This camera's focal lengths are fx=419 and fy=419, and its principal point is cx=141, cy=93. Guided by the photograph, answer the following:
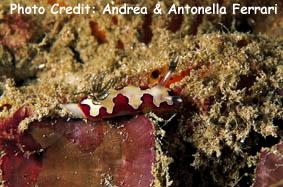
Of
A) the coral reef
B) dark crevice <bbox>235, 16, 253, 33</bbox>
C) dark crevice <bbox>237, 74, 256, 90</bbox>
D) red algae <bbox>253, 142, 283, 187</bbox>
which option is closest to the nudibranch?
the coral reef

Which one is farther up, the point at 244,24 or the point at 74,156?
the point at 244,24

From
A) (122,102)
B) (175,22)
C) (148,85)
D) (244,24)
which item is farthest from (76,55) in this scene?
(244,24)

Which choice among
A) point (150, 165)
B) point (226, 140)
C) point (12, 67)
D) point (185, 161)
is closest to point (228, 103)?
point (226, 140)

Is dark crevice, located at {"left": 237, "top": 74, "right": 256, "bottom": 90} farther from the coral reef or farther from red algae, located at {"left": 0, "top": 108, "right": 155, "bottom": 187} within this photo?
red algae, located at {"left": 0, "top": 108, "right": 155, "bottom": 187}

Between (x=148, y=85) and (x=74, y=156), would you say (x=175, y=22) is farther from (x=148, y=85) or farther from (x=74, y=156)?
(x=74, y=156)

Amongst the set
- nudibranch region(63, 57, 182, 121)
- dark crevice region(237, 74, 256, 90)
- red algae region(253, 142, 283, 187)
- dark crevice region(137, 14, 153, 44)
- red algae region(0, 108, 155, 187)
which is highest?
dark crevice region(137, 14, 153, 44)
